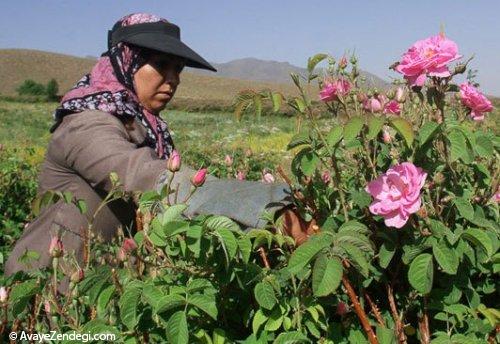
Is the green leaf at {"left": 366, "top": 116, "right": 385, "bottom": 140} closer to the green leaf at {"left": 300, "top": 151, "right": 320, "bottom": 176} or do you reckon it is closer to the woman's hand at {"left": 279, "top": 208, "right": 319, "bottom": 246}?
the green leaf at {"left": 300, "top": 151, "right": 320, "bottom": 176}

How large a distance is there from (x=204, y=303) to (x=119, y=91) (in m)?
1.52

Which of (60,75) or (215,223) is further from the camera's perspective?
(60,75)

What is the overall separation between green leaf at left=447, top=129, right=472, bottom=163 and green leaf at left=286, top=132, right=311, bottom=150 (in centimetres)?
29

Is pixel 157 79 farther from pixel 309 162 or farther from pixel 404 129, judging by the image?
pixel 404 129

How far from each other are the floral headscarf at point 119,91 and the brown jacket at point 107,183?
0.23 feet

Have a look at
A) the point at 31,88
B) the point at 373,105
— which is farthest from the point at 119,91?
the point at 31,88

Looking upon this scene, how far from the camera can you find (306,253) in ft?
3.65

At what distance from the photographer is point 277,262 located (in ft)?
4.84

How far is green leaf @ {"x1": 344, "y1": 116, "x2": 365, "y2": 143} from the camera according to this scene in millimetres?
1166

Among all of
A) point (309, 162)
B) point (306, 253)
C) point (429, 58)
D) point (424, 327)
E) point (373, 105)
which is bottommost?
point (424, 327)

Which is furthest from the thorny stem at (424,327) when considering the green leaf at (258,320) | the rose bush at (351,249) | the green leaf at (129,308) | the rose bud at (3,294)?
the rose bud at (3,294)

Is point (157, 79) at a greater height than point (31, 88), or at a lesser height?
greater

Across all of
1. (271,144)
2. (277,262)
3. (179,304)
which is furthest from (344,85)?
(271,144)

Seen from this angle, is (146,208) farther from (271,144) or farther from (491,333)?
(271,144)
